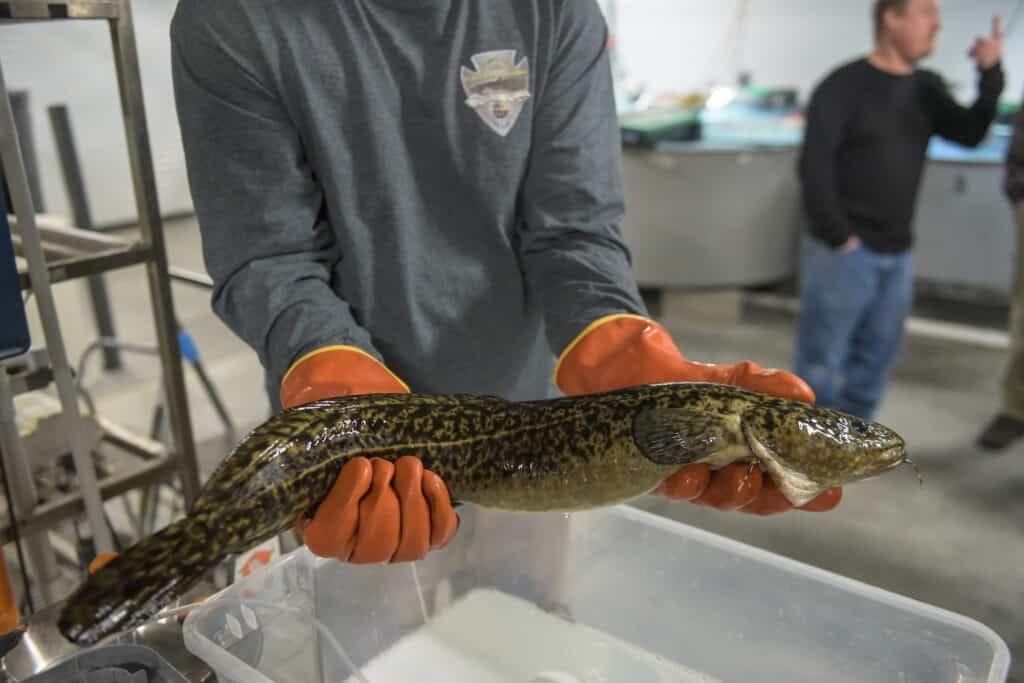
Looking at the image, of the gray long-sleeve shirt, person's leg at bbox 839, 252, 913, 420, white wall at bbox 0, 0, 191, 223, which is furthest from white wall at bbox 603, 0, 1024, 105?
the gray long-sleeve shirt

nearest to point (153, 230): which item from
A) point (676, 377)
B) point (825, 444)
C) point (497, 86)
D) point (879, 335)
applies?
point (497, 86)

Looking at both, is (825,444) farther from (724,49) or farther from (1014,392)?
(724,49)

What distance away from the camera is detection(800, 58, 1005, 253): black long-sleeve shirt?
10.8 ft

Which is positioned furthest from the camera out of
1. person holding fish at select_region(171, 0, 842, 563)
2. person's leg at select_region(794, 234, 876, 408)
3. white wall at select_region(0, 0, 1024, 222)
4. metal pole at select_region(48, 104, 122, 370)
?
white wall at select_region(0, 0, 1024, 222)

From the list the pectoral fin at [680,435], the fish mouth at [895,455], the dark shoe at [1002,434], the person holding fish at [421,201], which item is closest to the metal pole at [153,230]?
the person holding fish at [421,201]

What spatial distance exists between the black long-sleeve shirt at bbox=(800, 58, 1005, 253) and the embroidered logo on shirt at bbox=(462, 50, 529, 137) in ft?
7.60

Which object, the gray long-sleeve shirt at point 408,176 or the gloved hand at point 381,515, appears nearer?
the gloved hand at point 381,515

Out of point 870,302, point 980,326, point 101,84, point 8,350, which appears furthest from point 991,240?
point 8,350

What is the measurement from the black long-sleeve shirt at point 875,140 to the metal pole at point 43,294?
2.91 metres

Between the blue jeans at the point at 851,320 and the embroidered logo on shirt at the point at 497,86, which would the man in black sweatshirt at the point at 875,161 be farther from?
the embroidered logo on shirt at the point at 497,86

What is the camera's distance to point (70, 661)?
1.04 m

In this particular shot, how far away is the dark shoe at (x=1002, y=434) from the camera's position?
363cm

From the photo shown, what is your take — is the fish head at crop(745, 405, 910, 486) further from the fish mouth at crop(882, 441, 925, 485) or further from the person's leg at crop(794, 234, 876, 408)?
the person's leg at crop(794, 234, 876, 408)

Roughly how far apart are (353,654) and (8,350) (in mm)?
728
